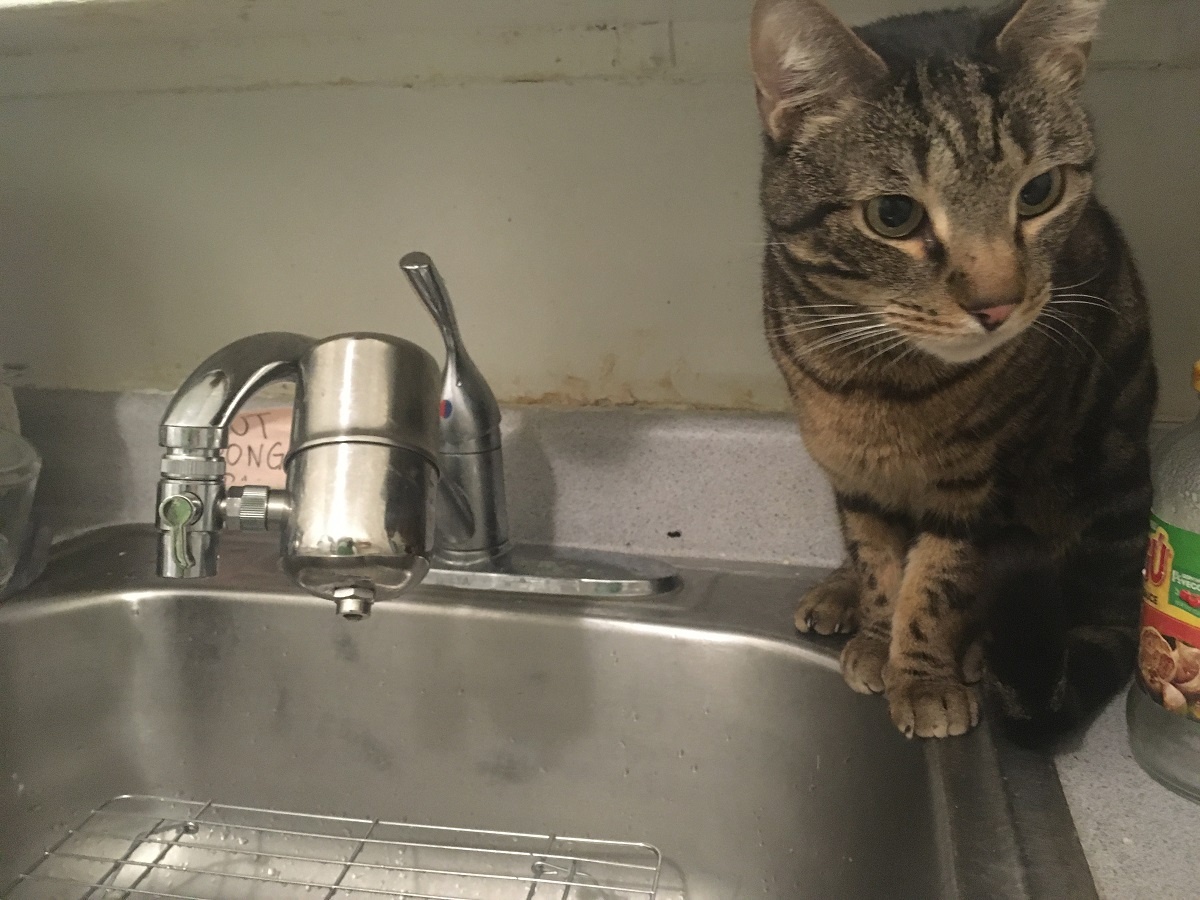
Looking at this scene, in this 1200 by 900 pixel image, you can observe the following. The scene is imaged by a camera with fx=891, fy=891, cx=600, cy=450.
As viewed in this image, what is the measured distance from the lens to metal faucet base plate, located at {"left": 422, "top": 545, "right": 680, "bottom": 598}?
84cm

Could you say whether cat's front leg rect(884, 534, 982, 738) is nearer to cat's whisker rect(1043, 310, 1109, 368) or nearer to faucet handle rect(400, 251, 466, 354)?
cat's whisker rect(1043, 310, 1109, 368)

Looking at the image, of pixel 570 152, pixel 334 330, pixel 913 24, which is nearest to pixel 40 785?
pixel 334 330

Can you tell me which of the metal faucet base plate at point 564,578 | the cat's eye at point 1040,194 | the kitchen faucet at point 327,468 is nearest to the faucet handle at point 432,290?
the kitchen faucet at point 327,468

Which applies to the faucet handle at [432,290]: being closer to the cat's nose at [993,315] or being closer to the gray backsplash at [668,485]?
the gray backsplash at [668,485]

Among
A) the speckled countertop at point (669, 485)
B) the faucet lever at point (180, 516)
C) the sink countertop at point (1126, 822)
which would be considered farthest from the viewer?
the speckled countertop at point (669, 485)

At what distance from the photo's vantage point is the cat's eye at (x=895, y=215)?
598 millimetres

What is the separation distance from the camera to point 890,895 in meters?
0.61

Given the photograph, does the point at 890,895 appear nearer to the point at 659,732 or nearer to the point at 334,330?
the point at 659,732

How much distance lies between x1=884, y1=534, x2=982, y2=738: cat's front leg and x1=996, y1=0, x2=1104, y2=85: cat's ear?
36cm

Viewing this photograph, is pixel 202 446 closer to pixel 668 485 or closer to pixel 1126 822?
pixel 668 485

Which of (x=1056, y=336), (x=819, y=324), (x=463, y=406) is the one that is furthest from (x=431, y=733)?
(x=1056, y=336)

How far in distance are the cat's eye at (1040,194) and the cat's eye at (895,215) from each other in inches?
2.7

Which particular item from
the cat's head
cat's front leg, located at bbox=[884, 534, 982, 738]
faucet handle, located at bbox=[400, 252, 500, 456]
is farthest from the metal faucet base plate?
the cat's head

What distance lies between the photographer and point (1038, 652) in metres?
0.58
